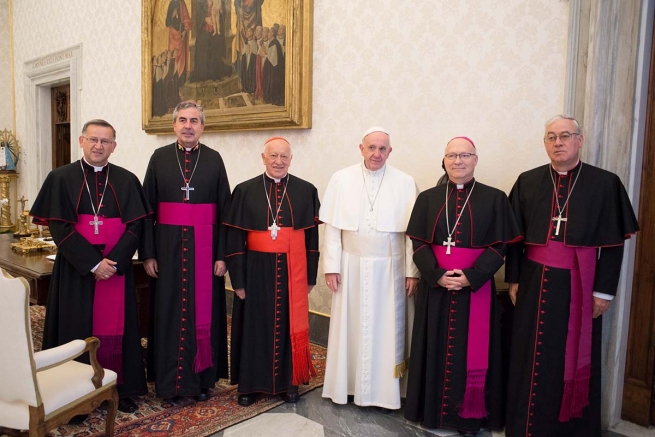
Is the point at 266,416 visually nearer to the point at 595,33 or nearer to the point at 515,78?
the point at 515,78

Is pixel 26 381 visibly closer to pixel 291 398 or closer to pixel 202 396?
pixel 202 396

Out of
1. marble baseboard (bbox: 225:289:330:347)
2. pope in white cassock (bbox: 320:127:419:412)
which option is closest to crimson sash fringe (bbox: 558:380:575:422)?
pope in white cassock (bbox: 320:127:419:412)

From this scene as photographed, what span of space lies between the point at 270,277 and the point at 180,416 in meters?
1.04

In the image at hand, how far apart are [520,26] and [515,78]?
13.5 inches

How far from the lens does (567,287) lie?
9.89ft

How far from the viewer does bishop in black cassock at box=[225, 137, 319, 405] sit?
3600 mm

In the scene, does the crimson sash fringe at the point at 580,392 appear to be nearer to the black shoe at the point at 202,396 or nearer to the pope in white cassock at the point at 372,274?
the pope in white cassock at the point at 372,274

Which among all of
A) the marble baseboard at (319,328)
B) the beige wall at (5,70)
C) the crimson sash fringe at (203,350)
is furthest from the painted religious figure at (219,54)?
the beige wall at (5,70)

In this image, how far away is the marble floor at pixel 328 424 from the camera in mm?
3277

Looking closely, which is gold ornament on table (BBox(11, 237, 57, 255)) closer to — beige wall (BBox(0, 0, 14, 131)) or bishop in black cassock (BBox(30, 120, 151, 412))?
bishop in black cassock (BBox(30, 120, 151, 412))

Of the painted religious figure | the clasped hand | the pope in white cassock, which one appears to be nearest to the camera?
the clasped hand

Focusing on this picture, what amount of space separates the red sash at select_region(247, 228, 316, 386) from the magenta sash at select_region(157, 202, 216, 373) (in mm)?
295

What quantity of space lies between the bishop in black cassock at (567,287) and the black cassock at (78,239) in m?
2.43

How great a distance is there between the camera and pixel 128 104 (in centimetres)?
729
